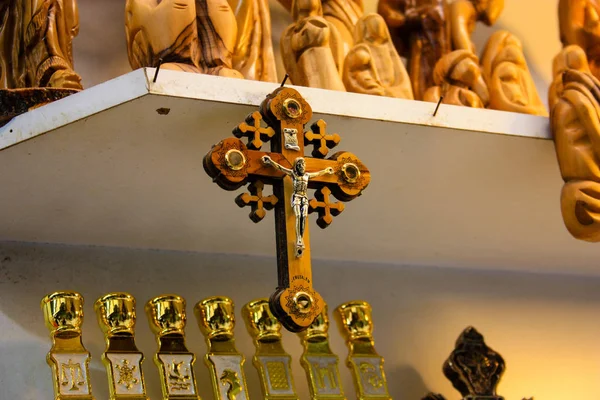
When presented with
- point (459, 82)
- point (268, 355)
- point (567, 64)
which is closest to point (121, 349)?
point (268, 355)

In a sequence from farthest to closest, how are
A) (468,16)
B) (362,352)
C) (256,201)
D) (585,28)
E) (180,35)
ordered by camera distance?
(468,16)
(585,28)
(362,352)
(180,35)
(256,201)

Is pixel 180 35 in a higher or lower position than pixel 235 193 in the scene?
higher

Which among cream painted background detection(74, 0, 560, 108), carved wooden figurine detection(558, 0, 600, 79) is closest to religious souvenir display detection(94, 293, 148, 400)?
cream painted background detection(74, 0, 560, 108)

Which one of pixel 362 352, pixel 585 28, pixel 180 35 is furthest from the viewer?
pixel 585 28

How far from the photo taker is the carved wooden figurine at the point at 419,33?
6.91 feet

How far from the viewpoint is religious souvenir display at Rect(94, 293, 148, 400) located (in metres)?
1.62

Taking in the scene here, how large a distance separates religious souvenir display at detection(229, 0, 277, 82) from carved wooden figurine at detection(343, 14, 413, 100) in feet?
0.49

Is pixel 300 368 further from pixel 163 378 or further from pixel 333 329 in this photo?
pixel 163 378

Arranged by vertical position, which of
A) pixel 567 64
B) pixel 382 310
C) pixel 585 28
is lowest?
pixel 382 310

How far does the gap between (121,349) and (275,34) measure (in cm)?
80

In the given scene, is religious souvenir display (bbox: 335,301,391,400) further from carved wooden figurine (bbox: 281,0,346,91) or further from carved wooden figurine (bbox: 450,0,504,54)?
carved wooden figurine (bbox: 450,0,504,54)

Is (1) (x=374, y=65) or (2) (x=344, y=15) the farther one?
(2) (x=344, y=15)

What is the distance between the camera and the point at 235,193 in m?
Answer: 1.74

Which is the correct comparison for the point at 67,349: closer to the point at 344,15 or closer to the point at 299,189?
the point at 299,189
